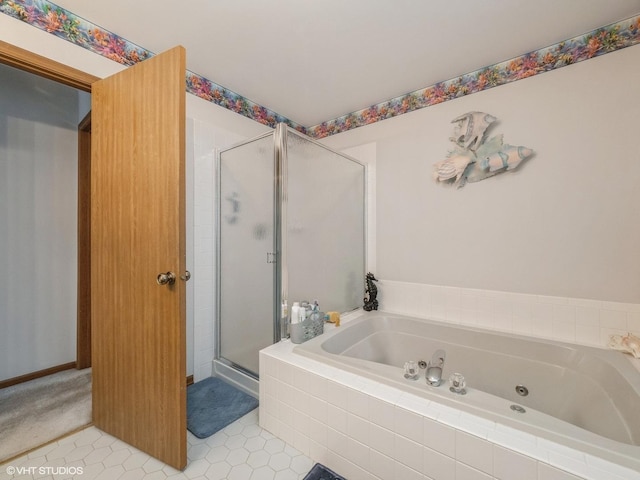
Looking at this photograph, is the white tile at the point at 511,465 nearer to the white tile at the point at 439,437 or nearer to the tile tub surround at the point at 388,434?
the tile tub surround at the point at 388,434

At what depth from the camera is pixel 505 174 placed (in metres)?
1.84

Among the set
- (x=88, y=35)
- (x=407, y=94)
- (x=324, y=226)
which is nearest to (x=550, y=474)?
(x=324, y=226)

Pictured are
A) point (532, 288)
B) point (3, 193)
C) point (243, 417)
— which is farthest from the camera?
point (3, 193)

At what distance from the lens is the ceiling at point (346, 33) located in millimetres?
1414

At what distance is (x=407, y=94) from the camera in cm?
223

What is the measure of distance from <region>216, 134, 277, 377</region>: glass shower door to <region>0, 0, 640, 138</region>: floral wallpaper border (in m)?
0.54

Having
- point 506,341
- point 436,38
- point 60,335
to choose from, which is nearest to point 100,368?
point 60,335

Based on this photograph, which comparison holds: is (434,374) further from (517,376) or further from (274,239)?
(274,239)

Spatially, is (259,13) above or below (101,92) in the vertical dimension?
above

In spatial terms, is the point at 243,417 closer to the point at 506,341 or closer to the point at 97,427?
the point at 97,427

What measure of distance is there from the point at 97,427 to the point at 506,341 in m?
2.44

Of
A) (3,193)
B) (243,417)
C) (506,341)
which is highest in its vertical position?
(3,193)

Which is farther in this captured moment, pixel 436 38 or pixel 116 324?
pixel 436 38

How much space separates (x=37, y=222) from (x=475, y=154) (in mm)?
3246
